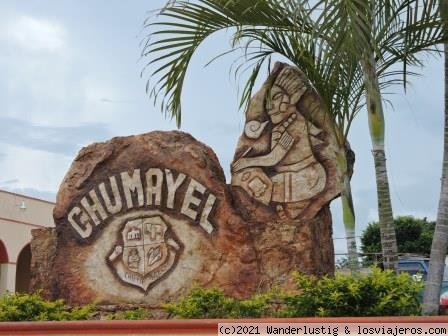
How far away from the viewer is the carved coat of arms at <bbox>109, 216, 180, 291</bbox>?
9391 millimetres

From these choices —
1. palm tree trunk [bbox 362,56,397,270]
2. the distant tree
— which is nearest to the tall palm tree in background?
palm tree trunk [bbox 362,56,397,270]

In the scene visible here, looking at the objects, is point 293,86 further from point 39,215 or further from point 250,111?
point 39,215

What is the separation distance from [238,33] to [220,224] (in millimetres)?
2169

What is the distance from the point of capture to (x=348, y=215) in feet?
27.7

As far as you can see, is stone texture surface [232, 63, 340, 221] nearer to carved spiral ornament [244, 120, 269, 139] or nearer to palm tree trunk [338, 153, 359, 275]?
carved spiral ornament [244, 120, 269, 139]

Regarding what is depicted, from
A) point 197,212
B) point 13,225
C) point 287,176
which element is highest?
point 13,225

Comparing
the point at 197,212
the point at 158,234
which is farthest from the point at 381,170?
the point at 158,234

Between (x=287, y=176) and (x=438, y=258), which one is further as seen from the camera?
(x=287, y=176)

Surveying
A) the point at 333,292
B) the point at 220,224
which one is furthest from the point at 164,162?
the point at 333,292

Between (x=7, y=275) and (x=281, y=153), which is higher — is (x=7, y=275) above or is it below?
below

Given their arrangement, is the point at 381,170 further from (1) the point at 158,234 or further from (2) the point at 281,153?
(1) the point at 158,234

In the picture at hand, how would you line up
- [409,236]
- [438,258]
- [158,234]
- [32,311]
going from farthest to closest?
[409,236], [158,234], [32,311], [438,258]

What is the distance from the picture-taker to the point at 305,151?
938 cm

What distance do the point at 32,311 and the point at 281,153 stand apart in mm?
3240
